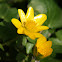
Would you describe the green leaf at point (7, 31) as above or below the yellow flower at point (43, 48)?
above

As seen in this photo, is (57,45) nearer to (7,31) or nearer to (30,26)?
(30,26)

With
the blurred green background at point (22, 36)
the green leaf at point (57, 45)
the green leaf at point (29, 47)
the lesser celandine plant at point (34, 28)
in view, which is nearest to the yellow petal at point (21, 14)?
the lesser celandine plant at point (34, 28)

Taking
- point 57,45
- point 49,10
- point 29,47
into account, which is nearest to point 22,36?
point 29,47

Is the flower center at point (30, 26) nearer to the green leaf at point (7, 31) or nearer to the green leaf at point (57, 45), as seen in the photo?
the green leaf at point (7, 31)

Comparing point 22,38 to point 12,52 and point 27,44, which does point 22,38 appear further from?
point 12,52

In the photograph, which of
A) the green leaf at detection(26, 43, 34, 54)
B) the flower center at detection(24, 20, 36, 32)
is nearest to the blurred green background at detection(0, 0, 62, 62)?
the green leaf at detection(26, 43, 34, 54)

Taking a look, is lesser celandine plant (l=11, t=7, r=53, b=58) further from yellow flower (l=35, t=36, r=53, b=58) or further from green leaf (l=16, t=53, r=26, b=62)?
green leaf (l=16, t=53, r=26, b=62)
